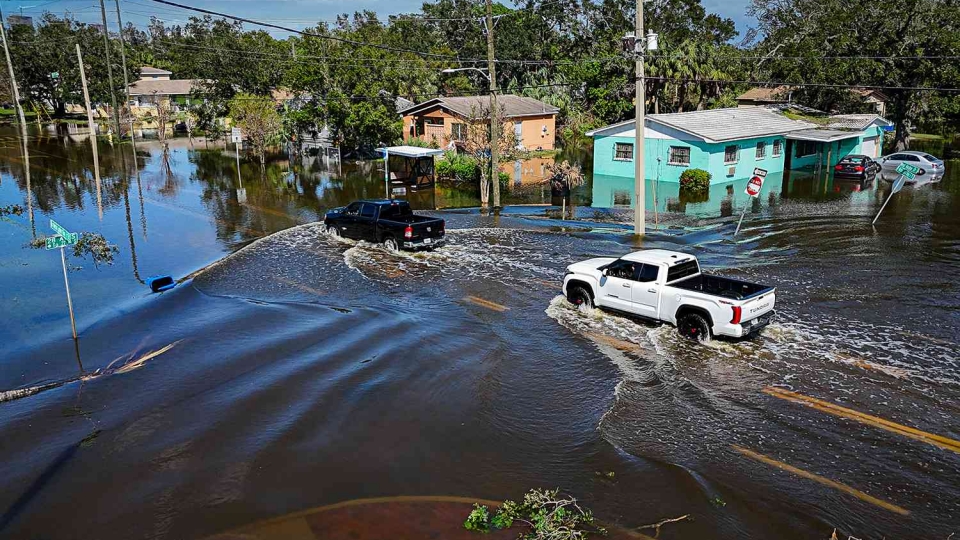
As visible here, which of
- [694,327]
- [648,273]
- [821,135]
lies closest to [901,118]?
[821,135]

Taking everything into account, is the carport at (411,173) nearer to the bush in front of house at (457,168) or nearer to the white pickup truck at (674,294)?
the bush in front of house at (457,168)

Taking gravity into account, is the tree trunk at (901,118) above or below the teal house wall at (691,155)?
above

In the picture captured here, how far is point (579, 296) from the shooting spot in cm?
1753

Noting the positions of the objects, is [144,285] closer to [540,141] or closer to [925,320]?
[925,320]

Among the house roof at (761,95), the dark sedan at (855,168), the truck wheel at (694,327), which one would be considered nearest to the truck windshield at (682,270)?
the truck wheel at (694,327)

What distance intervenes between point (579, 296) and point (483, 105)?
106 feet

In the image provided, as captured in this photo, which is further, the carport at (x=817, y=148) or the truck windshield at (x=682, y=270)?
the carport at (x=817, y=148)

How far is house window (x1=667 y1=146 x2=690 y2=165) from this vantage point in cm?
3922

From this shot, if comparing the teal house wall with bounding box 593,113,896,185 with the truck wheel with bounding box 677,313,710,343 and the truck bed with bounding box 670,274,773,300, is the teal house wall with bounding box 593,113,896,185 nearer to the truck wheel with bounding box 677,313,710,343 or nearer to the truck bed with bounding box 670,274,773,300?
the truck bed with bounding box 670,274,773,300

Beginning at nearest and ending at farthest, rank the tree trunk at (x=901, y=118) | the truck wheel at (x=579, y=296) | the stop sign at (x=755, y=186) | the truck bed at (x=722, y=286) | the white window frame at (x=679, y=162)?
1. the truck bed at (x=722, y=286)
2. the truck wheel at (x=579, y=296)
3. the stop sign at (x=755, y=186)
4. the white window frame at (x=679, y=162)
5. the tree trunk at (x=901, y=118)

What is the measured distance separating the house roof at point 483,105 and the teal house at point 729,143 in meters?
9.59

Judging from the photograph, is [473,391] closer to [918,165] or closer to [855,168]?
[855,168]

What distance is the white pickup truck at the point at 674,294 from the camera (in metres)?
14.4

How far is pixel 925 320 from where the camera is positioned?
16.0 m
